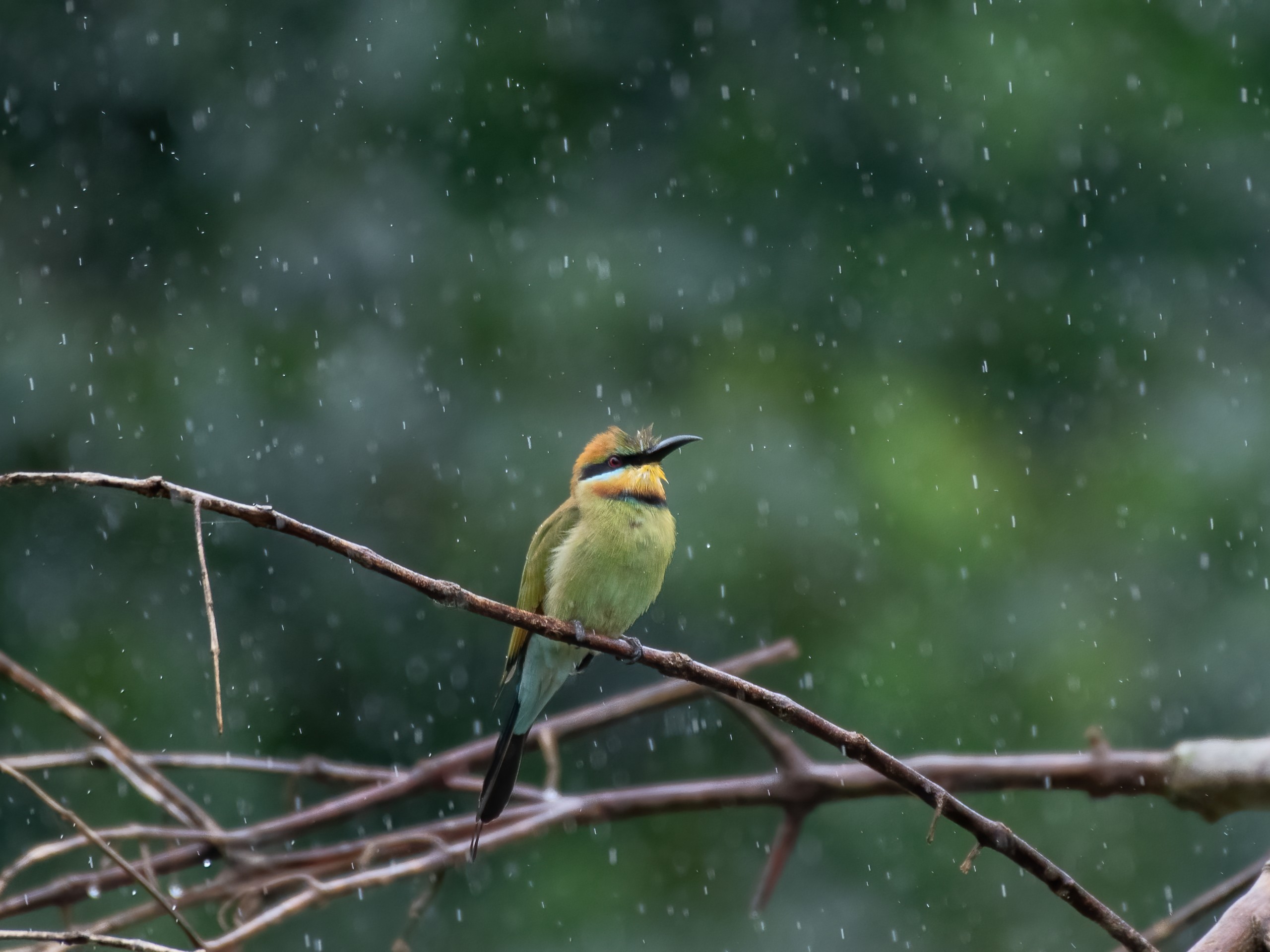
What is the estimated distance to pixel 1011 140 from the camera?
17.2 feet

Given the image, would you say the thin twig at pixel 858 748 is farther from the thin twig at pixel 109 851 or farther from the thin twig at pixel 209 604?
the thin twig at pixel 109 851

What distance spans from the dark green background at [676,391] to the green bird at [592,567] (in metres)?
1.47

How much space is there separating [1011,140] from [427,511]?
2597 millimetres

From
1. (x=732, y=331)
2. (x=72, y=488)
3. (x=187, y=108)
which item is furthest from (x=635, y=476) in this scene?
(x=187, y=108)

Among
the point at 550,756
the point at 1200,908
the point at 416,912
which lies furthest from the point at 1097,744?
the point at 416,912

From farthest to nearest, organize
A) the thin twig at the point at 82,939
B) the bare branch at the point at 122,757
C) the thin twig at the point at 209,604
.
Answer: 1. the bare branch at the point at 122,757
2. the thin twig at the point at 82,939
3. the thin twig at the point at 209,604

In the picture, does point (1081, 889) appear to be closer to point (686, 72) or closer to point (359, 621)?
point (359, 621)

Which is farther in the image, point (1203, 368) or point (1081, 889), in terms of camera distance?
point (1203, 368)

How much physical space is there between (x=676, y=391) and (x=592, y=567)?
212cm

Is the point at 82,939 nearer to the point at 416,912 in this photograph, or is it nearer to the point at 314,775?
the point at 416,912

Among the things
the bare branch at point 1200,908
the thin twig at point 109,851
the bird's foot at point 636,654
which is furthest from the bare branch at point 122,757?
the bare branch at point 1200,908

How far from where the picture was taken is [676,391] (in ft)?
15.9

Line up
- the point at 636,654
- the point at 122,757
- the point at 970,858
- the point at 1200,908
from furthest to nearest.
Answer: the point at 122,757
the point at 1200,908
the point at 636,654
the point at 970,858

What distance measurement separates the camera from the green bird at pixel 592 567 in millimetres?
2754
